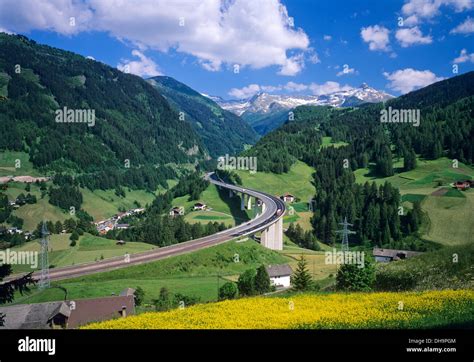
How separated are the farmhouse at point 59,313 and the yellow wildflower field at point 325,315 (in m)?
2.35

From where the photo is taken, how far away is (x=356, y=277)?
25125 mm

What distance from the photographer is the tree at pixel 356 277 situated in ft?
79.7

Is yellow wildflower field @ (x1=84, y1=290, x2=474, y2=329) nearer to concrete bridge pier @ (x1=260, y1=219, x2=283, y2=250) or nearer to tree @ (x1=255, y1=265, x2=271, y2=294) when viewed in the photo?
tree @ (x1=255, y1=265, x2=271, y2=294)

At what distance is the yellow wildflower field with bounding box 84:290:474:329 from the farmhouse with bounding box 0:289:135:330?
2.35 metres

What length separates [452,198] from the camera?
101125mm

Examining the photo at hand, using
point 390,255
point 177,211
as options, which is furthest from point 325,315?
point 177,211

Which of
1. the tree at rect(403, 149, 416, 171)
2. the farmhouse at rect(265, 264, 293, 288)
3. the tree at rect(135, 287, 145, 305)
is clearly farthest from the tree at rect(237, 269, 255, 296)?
the tree at rect(403, 149, 416, 171)

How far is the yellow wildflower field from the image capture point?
38.3 ft

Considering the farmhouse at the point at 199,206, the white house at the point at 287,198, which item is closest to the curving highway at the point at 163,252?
the farmhouse at the point at 199,206

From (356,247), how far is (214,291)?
5333 centimetres

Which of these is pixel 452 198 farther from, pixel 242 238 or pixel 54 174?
pixel 54 174

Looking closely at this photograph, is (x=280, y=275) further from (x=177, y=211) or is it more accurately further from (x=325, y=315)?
(x=177, y=211)

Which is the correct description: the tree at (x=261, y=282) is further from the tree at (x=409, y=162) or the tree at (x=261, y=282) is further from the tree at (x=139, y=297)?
the tree at (x=409, y=162)
